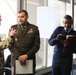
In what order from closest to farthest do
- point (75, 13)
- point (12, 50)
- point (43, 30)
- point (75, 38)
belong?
point (12, 50) < point (75, 38) < point (43, 30) < point (75, 13)

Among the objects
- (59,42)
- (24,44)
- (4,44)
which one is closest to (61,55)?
(59,42)

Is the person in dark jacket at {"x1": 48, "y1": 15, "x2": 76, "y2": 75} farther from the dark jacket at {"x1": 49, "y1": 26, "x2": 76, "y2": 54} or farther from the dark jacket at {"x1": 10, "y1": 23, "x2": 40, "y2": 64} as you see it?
the dark jacket at {"x1": 10, "y1": 23, "x2": 40, "y2": 64}

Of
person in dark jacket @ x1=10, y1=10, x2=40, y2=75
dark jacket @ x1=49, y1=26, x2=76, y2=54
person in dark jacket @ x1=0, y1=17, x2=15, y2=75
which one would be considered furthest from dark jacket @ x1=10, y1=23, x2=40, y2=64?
dark jacket @ x1=49, y1=26, x2=76, y2=54

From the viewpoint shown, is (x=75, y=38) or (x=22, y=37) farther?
(x=75, y=38)

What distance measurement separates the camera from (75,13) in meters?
6.00

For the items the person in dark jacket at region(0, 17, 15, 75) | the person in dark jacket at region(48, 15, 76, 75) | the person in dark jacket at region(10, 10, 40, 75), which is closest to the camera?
the person in dark jacket at region(0, 17, 15, 75)

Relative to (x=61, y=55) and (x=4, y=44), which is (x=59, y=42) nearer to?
(x=61, y=55)

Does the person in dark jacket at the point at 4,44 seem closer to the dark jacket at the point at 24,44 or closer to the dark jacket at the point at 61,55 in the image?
the dark jacket at the point at 24,44

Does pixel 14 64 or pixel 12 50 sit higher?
pixel 12 50

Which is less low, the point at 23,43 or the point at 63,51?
the point at 23,43

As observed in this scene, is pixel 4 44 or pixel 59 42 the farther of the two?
pixel 59 42

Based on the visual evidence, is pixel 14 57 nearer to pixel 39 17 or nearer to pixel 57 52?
pixel 57 52

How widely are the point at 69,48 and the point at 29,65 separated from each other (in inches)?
30.7

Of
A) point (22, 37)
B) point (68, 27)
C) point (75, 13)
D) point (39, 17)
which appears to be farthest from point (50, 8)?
point (22, 37)
